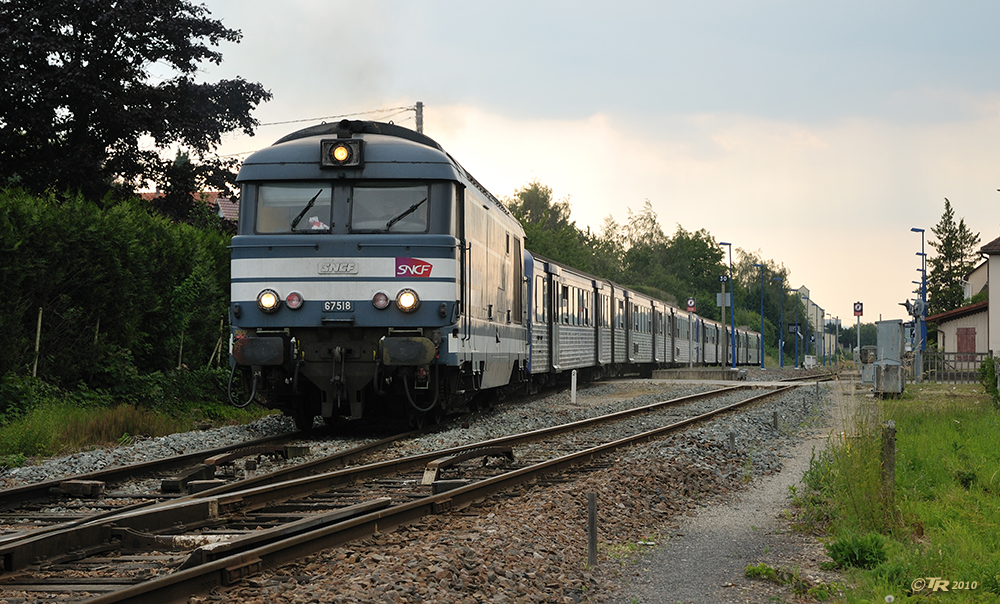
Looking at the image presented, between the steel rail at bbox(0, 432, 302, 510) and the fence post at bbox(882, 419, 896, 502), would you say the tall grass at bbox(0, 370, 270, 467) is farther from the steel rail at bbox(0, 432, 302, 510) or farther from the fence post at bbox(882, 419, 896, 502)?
the fence post at bbox(882, 419, 896, 502)

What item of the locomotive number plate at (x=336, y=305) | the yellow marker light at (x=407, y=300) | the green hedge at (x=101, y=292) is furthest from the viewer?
the green hedge at (x=101, y=292)

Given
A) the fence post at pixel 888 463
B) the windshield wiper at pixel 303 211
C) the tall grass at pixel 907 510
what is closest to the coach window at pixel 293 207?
the windshield wiper at pixel 303 211

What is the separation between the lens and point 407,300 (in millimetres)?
12109

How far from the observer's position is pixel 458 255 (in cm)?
1252

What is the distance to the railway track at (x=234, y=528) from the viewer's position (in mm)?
5359

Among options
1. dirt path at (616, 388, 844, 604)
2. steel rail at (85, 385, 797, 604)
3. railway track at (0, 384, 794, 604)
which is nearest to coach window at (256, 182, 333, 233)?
railway track at (0, 384, 794, 604)

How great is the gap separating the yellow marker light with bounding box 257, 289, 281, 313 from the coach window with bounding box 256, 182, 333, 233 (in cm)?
80

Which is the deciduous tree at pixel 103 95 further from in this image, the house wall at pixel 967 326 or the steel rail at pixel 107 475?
the house wall at pixel 967 326

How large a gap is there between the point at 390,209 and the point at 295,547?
699 centimetres

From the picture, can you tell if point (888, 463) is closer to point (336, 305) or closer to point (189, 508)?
point (189, 508)

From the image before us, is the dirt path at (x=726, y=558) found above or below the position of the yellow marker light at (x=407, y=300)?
below

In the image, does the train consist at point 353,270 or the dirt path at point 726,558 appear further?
the train consist at point 353,270

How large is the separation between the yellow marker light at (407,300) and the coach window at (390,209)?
2.66ft

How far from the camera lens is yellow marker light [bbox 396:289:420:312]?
12.1 m
